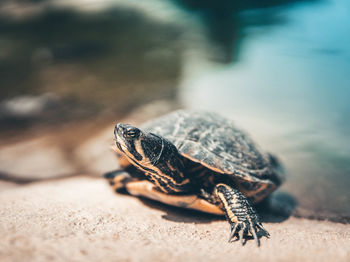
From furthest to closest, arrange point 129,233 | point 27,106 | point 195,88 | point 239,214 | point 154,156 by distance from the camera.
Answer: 1. point 195,88
2. point 27,106
3. point 154,156
4. point 239,214
5. point 129,233

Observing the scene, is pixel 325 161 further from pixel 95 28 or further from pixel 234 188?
pixel 95 28

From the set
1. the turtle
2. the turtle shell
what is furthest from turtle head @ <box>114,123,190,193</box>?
the turtle shell

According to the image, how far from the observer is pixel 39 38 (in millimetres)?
15305

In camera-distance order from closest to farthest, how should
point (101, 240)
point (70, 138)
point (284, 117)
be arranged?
1. point (101, 240)
2. point (70, 138)
3. point (284, 117)

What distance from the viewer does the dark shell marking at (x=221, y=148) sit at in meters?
2.47

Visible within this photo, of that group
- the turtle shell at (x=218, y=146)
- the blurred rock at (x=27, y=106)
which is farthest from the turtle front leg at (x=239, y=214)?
the blurred rock at (x=27, y=106)

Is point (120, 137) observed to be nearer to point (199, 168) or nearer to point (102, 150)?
point (199, 168)

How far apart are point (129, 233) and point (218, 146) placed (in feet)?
3.87

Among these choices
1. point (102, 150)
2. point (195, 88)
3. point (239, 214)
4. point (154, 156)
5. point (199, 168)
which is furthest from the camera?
point (195, 88)

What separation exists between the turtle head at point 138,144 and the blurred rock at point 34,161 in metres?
1.72

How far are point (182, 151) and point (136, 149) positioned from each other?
1.51ft

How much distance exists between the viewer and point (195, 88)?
23.0ft

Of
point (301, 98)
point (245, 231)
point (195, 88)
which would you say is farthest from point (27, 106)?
point (301, 98)

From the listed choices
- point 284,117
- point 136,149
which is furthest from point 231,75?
point 136,149
